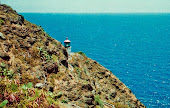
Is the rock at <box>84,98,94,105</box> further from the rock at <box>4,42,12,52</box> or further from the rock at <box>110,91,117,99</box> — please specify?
the rock at <box>110,91,117,99</box>

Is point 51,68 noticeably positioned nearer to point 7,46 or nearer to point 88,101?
point 7,46

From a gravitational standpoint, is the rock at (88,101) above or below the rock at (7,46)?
below

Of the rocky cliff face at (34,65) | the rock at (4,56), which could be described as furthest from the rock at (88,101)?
the rock at (4,56)

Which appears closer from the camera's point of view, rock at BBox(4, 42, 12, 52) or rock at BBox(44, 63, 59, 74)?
rock at BBox(4, 42, 12, 52)

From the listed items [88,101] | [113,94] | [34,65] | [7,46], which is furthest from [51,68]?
[113,94]

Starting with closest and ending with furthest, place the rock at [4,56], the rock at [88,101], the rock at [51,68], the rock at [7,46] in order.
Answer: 1. the rock at [4,56]
2. the rock at [88,101]
3. the rock at [7,46]
4. the rock at [51,68]

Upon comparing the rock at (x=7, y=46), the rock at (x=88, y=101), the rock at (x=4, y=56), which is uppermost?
the rock at (x=7, y=46)

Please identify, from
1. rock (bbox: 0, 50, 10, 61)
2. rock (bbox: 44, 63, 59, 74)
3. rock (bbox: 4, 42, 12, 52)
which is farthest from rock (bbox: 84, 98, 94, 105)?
rock (bbox: 4, 42, 12, 52)

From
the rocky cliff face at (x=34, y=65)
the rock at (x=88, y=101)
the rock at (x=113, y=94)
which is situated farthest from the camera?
the rock at (x=113, y=94)

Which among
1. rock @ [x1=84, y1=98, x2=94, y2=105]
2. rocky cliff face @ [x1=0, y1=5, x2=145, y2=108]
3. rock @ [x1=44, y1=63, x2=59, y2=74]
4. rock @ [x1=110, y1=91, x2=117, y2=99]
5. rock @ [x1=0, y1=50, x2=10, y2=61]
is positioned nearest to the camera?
rocky cliff face @ [x1=0, y1=5, x2=145, y2=108]

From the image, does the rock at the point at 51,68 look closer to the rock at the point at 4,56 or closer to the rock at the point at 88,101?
the rock at the point at 4,56

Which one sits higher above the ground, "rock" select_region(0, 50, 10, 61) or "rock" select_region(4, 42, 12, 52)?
"rock" select_region(4, 42, 12, 52)

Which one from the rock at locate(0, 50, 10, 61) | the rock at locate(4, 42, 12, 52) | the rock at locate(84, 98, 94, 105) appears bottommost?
the rock at locate(84, 98, 94, 105)

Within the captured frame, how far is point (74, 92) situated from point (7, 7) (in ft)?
50.4
